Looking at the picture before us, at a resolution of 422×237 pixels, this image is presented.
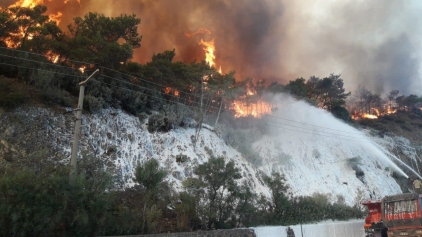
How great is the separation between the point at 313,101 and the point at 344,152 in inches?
386

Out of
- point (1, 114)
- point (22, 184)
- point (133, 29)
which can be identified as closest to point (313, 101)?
point (133, 29)

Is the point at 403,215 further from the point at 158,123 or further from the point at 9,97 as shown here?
the point at 9,97

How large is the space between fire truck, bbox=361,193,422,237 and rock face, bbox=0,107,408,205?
13711 mm

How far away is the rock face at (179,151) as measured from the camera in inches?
852

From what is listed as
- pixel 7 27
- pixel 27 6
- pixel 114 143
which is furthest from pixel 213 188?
pixel 27 6

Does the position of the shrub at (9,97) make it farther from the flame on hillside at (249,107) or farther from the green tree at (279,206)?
the flame on hillside at (249,107)

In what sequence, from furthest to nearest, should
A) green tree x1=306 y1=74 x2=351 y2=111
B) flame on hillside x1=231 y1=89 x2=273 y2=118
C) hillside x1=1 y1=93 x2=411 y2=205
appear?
green tree x1=306 y1=74 x2=351 y2=111
flame on hillside x1=231 y1=89 x2=273 y2=118
hillside x1=1 y1=93 x2=411 y2=205

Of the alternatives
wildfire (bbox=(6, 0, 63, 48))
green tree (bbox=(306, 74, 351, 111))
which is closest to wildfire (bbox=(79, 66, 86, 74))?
wildfire (bbox=(6, 0, 63, 48))

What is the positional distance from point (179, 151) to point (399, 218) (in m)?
18.1

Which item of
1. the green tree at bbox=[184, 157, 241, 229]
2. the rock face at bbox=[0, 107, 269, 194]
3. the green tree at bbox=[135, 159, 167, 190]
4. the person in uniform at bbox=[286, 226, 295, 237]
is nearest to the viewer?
the green tree at bbox=[135, 159, 167, 190]

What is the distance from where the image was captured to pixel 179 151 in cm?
2950

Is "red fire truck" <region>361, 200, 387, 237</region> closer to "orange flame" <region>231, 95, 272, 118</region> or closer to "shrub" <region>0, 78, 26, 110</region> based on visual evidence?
"shrub" <region>0, 78, 26, 110</region>

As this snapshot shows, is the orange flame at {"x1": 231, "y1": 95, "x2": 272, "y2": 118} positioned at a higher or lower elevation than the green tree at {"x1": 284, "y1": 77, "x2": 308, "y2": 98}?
lower

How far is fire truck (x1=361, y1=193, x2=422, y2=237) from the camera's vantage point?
51.0 ft
